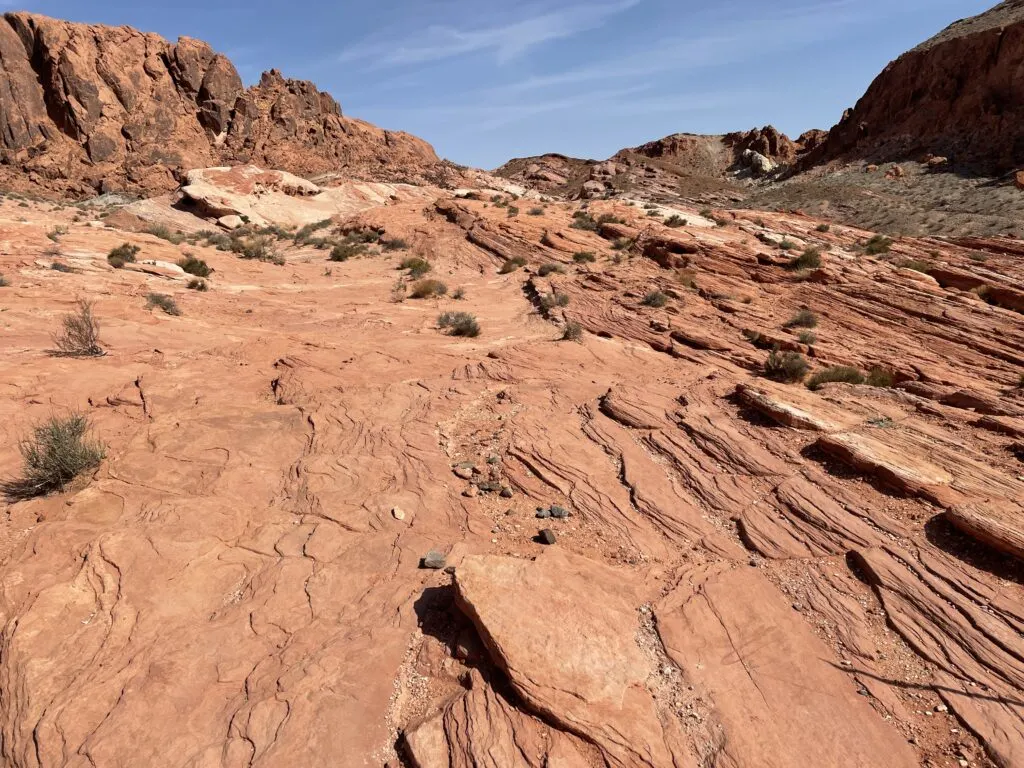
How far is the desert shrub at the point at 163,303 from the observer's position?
11.7m

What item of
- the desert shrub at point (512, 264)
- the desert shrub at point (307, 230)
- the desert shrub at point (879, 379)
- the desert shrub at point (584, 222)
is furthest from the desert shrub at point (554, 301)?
the desert shrub at point (307, 230)

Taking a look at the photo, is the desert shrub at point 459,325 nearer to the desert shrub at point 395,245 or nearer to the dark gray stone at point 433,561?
the dark gray stone at point 433,561

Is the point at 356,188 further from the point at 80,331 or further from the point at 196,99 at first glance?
the point at 80,331

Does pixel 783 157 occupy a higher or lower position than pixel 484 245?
higher

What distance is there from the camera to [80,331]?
846cm

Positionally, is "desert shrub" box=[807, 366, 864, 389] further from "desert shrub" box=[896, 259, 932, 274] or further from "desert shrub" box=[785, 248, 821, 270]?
"desert shrub" box=[896, 259, 932, 274]

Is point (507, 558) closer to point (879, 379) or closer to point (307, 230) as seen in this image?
point (879, 379)

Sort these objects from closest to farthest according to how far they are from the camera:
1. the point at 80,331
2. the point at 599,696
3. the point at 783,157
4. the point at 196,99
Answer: the point at 599,696, the point at 80,331, the point at 196,99, the point at 783,157

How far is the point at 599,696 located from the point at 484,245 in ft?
63.1

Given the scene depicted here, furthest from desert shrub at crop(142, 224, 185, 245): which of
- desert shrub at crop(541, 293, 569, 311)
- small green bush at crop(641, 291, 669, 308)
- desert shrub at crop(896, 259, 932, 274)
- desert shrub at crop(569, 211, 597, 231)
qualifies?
desert shrub at crop(896, 259, 932, 274)

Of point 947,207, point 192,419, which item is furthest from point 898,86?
point 192,419

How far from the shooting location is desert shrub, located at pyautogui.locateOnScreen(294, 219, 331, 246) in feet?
80.0

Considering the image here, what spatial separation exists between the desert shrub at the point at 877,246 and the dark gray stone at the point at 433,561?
63.3ft

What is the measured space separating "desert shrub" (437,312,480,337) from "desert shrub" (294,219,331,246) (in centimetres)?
1466
